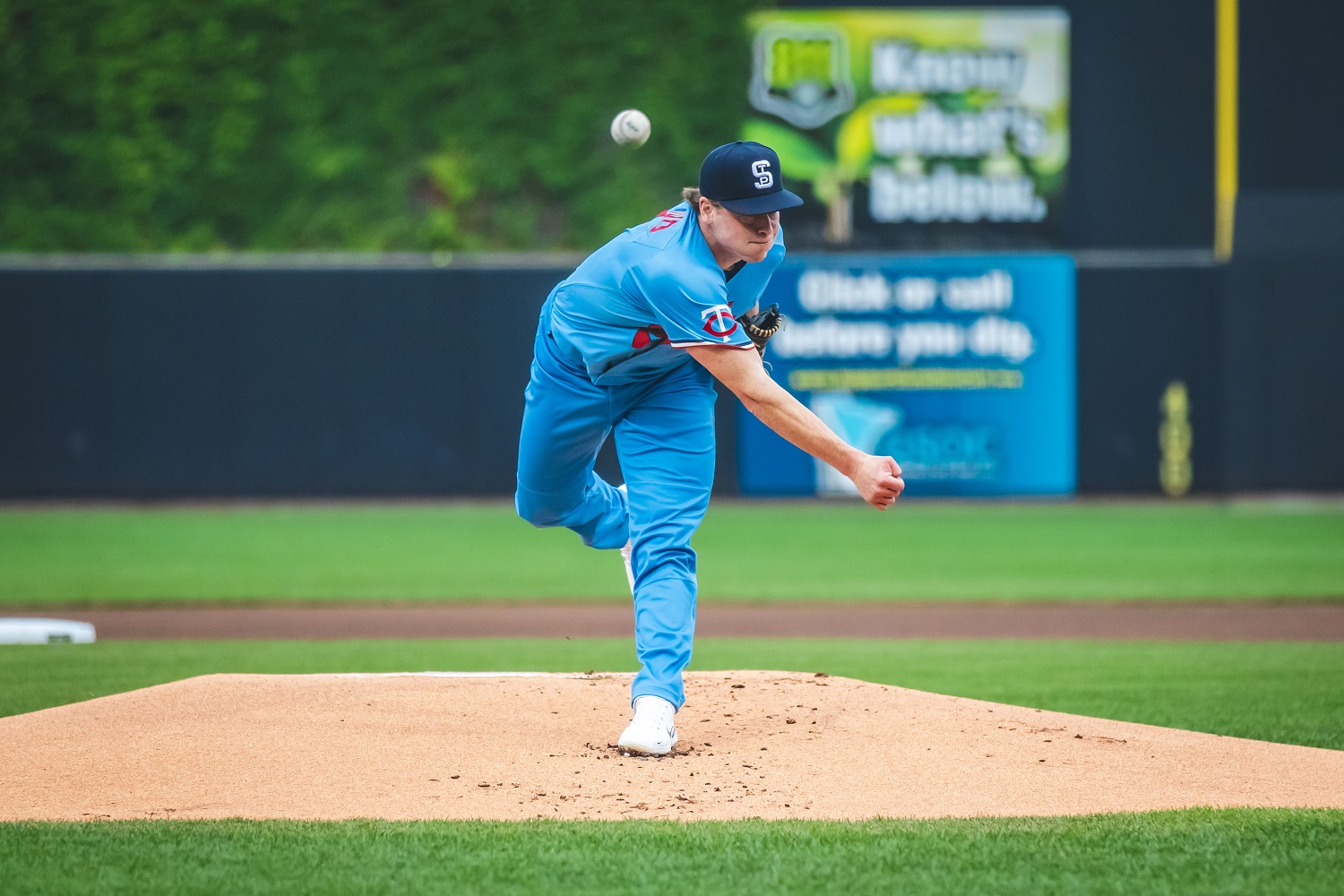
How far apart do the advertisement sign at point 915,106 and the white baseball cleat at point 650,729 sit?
410 inches

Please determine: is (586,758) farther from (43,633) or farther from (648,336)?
(43,633)

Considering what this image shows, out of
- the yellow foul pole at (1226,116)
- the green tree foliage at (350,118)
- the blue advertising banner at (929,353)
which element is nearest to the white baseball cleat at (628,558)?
the blue advertising banner at (929,353)

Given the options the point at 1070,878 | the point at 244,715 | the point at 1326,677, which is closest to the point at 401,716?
the point at 244,715

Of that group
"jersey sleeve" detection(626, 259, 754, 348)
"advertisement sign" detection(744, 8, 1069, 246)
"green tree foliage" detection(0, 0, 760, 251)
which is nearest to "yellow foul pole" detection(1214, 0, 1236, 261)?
"advertisement sign" detection(744, 8, 1069, 246)

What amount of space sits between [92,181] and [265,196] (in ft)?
6.26

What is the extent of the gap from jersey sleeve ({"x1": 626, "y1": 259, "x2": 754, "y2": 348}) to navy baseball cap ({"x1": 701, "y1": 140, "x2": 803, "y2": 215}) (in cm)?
20

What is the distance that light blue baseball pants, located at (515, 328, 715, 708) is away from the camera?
13.1 feet

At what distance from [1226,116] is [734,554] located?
23.3ft

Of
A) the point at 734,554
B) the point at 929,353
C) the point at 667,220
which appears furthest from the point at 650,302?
the point at 929,353

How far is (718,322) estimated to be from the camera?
372 cm

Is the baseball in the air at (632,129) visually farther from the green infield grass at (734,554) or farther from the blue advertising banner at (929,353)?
the blue advertising banner at (929,353)

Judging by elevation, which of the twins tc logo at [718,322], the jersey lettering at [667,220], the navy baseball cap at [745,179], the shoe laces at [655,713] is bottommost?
the shoe laces at [655,713]

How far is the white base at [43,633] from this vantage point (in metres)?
6.89

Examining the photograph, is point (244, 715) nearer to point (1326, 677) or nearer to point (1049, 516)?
point (1326, 677)
